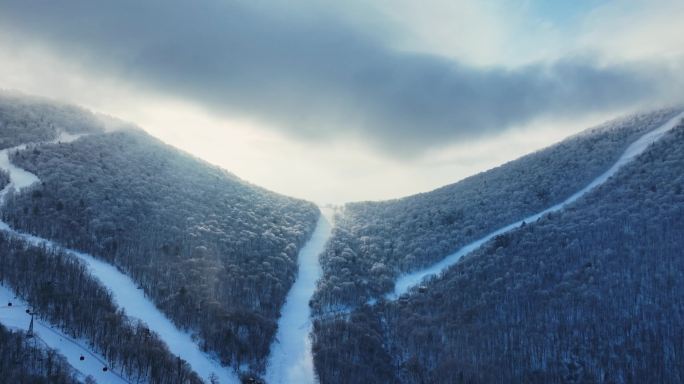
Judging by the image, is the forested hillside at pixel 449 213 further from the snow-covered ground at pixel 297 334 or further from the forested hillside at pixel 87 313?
the forested hillside at pixel 87 313

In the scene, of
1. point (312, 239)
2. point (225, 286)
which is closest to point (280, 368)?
point (225, 286)

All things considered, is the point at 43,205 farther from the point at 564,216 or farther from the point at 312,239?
the point at 564,216

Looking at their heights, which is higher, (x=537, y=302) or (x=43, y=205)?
(x=43, y=205)

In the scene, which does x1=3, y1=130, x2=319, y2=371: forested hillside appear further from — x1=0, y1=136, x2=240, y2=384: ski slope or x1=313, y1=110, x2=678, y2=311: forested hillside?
x1=313, y1=110, x2=678, y2=311: forested hillside

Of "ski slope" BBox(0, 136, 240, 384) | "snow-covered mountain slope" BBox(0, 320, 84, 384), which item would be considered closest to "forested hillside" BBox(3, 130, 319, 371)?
"ski slope" BBox(0, 136, 240, 384)

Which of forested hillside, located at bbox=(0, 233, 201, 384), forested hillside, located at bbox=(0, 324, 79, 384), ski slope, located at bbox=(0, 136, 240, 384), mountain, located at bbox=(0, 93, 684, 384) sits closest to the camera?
forested hillside, located at bbox=(0, 324, 79, 384)
